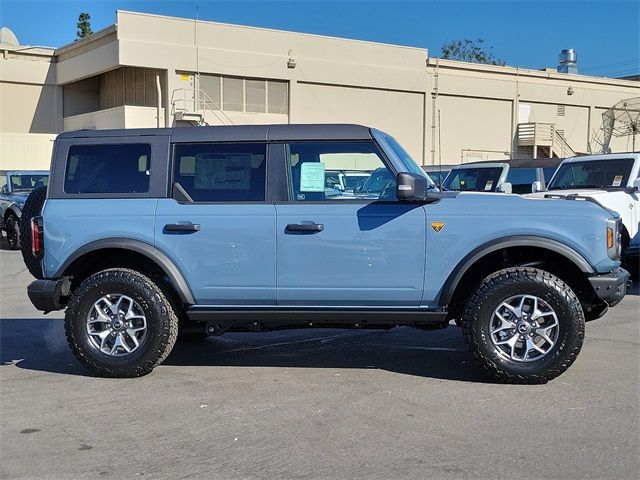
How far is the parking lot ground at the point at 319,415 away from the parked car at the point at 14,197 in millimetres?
10268

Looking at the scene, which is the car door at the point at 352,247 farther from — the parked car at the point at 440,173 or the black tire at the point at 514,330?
the parked car at the point at 440,173

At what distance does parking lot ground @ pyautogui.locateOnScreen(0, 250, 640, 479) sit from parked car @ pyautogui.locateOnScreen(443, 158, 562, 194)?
25.7 feet

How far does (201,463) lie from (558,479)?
6.57ft

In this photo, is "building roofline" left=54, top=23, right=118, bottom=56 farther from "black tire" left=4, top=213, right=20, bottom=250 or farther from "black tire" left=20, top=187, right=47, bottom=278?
"black tire" left=20, top=187, right=47, bottom=278

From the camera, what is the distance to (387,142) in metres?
5.71

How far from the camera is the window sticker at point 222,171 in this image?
18.7 feet

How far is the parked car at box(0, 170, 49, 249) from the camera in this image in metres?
16.2

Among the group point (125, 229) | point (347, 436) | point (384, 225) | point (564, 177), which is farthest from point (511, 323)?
point (564, 177)

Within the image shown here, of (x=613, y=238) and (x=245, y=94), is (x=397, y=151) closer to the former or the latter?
(x=613, y=238)

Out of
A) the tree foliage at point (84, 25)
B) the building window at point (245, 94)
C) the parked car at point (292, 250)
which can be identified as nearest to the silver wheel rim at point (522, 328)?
the parked car at point (292, 250)

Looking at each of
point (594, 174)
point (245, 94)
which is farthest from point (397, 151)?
point (245, 94)

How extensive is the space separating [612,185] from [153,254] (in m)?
7.96

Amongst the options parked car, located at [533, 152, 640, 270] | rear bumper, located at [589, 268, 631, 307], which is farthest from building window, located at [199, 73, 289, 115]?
rear bumper, located at [589, 268, 631, 307]

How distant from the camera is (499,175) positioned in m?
14.4
